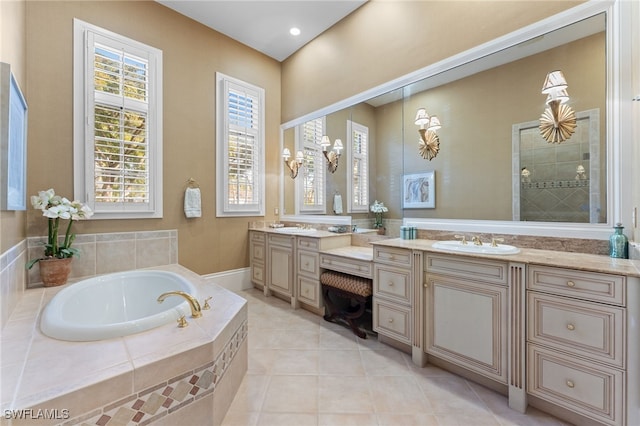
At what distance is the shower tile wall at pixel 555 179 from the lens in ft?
5.74

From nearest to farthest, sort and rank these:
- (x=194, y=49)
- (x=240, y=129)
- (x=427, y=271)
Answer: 1. (x=427, y=271)
2. (x=194, y=49)
3. (x=240, y=129)

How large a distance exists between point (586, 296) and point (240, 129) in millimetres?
3778

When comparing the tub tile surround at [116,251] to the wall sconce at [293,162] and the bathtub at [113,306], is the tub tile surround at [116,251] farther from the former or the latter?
the wall sconce at [293,162]

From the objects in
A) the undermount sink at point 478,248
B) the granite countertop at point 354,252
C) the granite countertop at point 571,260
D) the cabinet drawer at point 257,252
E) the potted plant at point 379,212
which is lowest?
the cabinet drawer at point 257,252

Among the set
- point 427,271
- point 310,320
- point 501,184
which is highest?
point 501,184

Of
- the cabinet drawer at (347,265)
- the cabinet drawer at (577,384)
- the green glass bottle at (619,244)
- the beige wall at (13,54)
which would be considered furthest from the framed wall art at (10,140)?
the green glass bottle at (619,244)

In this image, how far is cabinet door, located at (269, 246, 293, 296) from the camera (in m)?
3.17

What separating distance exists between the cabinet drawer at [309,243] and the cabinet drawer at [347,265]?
0.13 meters

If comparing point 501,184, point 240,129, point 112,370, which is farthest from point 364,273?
point 240,129

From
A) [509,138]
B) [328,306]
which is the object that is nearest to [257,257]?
[328,306]

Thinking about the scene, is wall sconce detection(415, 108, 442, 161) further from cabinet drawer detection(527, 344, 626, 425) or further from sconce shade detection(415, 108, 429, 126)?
cabinet drawer detection(527, 344, 626, 425)

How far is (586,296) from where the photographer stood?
135cm

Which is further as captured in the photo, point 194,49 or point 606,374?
point 194,49

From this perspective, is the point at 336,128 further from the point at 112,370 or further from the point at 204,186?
the point at 112,370
